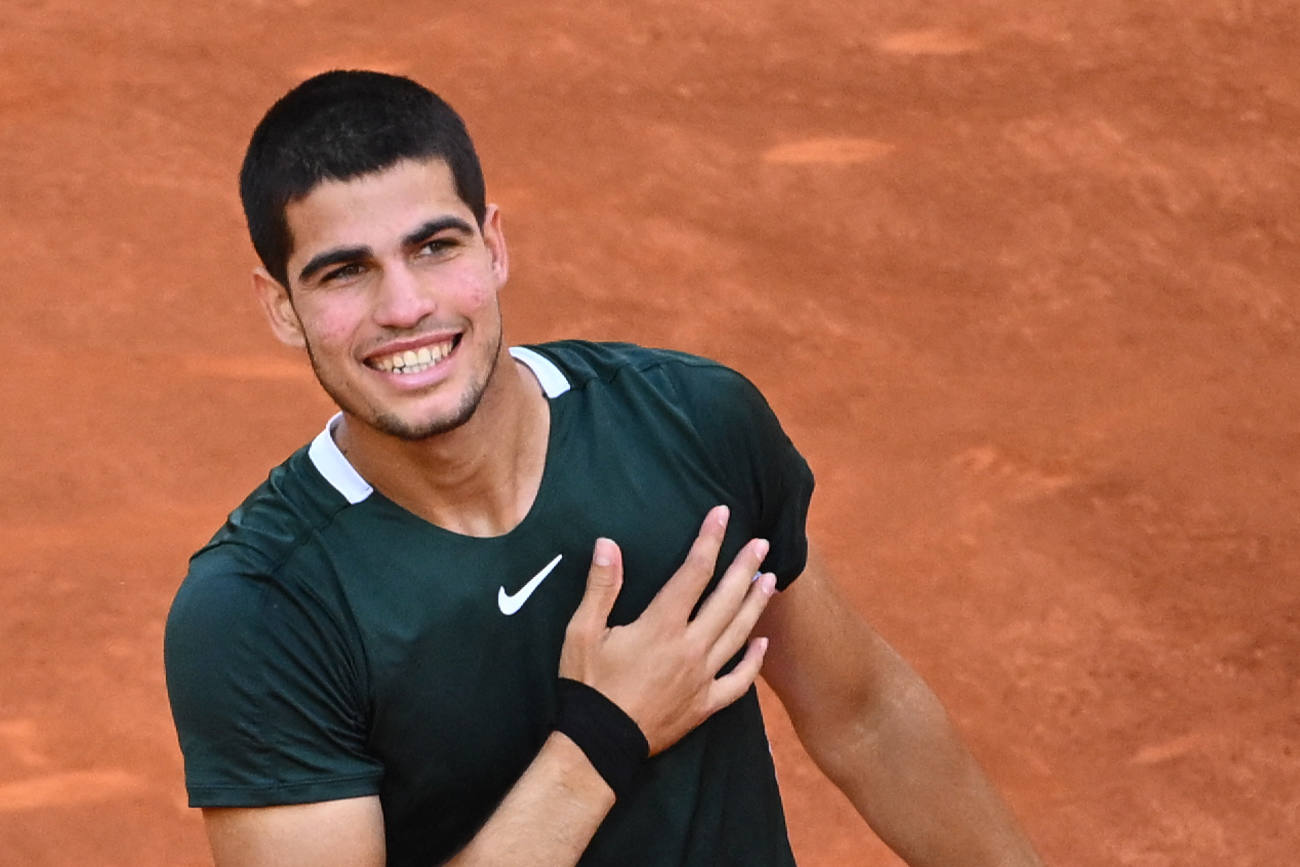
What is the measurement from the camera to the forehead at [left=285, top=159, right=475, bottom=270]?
2.68 m

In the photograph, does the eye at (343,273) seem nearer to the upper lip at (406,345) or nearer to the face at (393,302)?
the face at (393,302)

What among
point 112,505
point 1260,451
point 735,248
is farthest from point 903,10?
point 112,505

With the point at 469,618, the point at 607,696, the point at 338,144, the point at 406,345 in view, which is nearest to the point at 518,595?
the point at 469,618

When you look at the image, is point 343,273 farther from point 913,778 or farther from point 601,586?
point 913,778

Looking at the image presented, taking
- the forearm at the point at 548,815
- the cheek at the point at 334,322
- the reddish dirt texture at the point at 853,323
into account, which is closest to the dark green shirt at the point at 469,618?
the forearm at the point at 548,815

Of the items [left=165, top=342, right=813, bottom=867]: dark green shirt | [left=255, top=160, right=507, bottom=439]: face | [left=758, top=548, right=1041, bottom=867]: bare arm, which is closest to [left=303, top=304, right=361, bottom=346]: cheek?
[left=255, top=160, right=507, bottom=439]: face

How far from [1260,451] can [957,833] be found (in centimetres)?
316

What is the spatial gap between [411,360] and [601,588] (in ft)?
1.42

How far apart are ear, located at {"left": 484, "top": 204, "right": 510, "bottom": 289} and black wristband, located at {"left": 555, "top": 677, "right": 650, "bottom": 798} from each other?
643 mm

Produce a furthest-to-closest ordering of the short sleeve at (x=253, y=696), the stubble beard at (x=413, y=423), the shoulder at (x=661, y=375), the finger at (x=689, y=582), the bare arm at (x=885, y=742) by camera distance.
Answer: the bare arm at (x=885, y=742) → the shoulder at (x=661, y=375) → the finger at (x=689, y=582) → the stubble beard at (x=413, y=423) → the short sleeve at (x=253, y=696)

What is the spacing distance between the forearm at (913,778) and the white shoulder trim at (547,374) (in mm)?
775

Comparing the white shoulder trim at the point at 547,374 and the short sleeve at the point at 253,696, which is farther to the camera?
the white shoulder trim at the point at 547,374

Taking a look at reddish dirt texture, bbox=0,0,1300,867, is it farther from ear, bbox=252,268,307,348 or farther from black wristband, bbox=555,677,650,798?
ear, bbox=252,268,307,348

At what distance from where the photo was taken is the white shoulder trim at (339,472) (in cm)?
277
